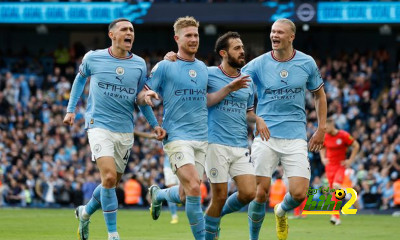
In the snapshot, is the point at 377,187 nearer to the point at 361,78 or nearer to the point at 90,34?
the point at 361,78

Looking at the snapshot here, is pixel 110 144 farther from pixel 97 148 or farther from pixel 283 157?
pixel 283 157

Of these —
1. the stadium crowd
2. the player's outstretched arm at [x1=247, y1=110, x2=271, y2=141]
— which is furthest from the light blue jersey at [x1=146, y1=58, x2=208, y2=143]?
the stadium crowd

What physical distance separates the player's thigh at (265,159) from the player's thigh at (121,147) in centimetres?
167

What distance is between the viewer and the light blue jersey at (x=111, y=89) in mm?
11484

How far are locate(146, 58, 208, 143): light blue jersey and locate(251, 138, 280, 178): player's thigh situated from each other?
1142 mm

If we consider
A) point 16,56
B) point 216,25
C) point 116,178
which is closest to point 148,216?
point 116,178

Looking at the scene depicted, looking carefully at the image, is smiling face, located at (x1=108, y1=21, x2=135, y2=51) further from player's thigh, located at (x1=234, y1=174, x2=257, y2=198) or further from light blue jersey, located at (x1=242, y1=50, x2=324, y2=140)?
player's thigh, located at (x1=234, y1=174, x2=257, y2=198)

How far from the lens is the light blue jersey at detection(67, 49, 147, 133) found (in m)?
11.5

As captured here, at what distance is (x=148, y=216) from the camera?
2136 centimetres

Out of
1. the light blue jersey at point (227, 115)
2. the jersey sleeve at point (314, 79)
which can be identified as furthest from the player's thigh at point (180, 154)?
the jersey sleeve at point (314, 79)

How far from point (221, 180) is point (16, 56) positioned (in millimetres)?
25427

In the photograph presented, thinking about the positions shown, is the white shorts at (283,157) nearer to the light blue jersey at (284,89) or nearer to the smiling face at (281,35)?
the light blue jersey at (284,89)

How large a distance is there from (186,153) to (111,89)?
1542 mm

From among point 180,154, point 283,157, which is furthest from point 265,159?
point 180,154
